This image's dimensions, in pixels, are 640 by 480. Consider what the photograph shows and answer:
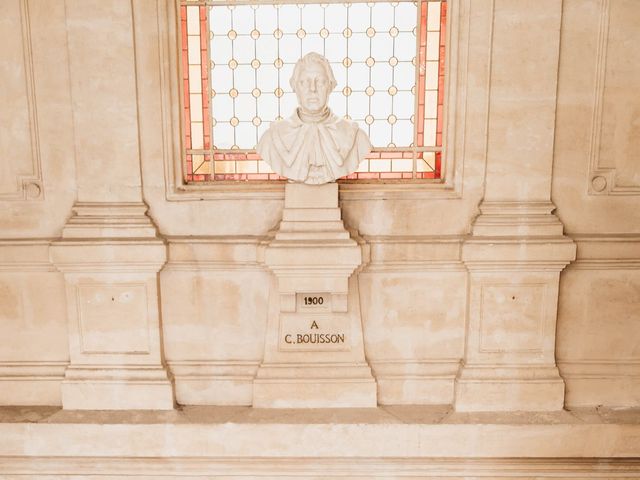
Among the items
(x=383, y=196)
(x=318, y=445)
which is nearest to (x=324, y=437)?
(x=318, y=445)

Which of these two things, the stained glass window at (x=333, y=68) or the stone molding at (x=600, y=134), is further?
the stained glass window at (x=333, y=68)

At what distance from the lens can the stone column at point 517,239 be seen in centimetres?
430

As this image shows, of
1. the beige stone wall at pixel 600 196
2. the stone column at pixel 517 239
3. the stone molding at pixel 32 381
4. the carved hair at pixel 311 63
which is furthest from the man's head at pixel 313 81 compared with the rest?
the stone molding at pixel 32 381

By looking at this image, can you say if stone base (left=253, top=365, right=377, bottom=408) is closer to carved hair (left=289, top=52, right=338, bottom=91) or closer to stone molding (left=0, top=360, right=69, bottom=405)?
stone molding (left=0, top=360, right=69, bottom=405)

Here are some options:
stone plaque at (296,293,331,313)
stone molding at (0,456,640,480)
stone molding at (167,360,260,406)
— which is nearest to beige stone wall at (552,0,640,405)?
stone molding at (0,456,640,480)

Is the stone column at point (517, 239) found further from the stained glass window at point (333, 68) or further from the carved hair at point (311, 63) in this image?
the carved hair at point (311, 63)

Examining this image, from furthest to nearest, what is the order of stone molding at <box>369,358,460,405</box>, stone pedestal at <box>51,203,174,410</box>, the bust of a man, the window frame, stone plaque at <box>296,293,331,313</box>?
stone molding at <box>369,358,460,405</box>
stone plaque at <box>296,293,331,313</box>
stone pedestal at <box>51,203,174,410</box>
the window frame
the bust of a man

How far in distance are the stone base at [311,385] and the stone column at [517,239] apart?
762 millimetres

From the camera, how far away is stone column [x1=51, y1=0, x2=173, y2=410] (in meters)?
4.31

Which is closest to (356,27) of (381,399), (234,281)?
(234,281)

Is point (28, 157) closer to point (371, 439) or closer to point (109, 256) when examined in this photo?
point (109, 256)

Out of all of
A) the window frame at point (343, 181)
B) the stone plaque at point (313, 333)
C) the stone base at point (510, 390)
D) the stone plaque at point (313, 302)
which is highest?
the window frame at point (343, 181)

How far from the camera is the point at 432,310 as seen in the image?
15.5 feet

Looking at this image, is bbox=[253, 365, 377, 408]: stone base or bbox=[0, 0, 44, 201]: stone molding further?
bbox=[253, 365, 377, 408]: stone base
